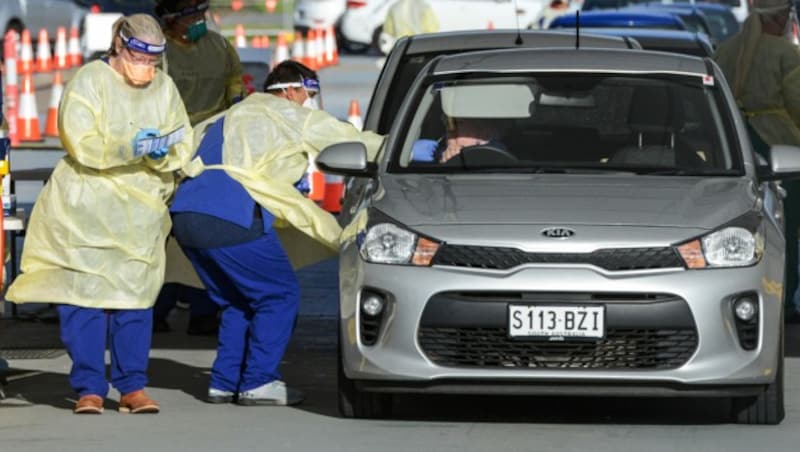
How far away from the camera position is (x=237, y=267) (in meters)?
9.06

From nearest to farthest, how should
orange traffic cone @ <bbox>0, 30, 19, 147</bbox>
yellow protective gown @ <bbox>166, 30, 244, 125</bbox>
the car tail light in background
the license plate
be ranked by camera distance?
the license plate
yellow protective gown @ <bbox>166, 30, 244, 125</bbox>
orange traffic cone @ <bbox>0, 30, 19, 147</bbox>
the car tail light in background

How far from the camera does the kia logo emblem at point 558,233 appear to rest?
329 inches

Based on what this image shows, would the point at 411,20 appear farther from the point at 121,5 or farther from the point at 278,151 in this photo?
the point at 121,5

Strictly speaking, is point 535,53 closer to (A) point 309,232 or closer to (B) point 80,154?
(A) point 309,232

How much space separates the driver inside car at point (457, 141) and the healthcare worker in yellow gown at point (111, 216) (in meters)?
1.01

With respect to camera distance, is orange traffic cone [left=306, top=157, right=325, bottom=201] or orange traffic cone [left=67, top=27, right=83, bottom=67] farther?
orange traffic cone [left=67, top=27, right=83, bottom=67]

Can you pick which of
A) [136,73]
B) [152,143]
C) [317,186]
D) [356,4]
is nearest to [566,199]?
[152,143]

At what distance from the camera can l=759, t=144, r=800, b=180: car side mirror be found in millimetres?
9070

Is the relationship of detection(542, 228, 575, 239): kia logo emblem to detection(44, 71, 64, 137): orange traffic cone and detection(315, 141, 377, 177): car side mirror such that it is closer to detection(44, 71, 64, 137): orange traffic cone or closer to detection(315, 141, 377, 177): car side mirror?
detection(315, 141, 377, 177): car side mirror

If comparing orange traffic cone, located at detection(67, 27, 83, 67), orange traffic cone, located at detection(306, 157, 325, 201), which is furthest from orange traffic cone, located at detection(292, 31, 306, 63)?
orange traffic cone, located at detection(306, 157, 325, 201)

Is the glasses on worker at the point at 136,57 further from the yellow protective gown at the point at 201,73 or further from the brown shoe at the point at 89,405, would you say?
the yellow protective gown at the point at 201,73

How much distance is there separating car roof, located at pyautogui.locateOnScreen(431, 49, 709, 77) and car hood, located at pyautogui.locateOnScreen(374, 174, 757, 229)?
729 mm

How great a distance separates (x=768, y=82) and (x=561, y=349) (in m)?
3.88

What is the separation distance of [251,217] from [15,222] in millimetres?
1262
